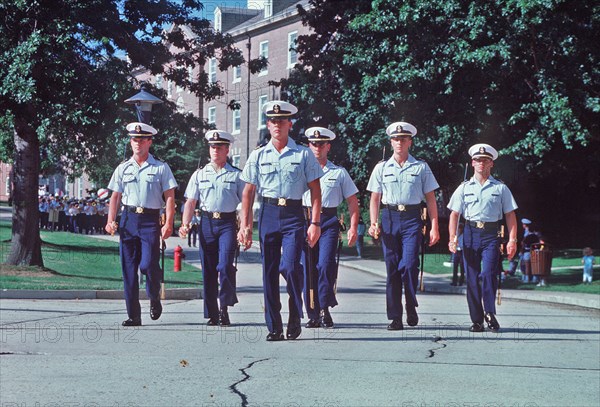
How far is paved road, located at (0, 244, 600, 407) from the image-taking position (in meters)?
21.6

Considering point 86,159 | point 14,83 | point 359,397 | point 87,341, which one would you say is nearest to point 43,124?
point 14,83

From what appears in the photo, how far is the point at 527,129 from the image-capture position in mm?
4336

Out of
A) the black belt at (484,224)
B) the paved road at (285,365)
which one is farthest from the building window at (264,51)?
→ the paved road at (285,365)

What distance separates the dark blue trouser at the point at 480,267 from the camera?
13.6 feet

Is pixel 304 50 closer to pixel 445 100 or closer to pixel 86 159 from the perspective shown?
pixel 86 159

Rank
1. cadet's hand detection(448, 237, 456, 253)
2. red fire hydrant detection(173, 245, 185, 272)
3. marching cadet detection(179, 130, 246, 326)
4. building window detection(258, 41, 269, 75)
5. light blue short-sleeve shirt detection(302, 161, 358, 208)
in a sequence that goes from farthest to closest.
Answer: red fire hydrant detection(173, 245, 185, 272) → building window detection(258, 41, 269, 75) → light blue short-sleeve shirt detection(302, 161, 358, 208) → marching cadet detection(179, 130, 246, 326) → cadet's hand detection(448, 237, 456, 253)

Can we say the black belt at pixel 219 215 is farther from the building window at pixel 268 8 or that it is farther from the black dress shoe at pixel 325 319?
the building window at pixel 268 8

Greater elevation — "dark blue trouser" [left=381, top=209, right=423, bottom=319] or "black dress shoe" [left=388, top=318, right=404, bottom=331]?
"dark blue trouser" [left=381, top=209, right=423, bottom=319]

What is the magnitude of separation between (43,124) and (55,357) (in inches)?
922

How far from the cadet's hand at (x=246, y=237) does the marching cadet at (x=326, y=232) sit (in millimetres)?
324

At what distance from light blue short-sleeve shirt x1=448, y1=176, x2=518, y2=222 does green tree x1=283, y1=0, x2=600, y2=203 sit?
0.85 feet

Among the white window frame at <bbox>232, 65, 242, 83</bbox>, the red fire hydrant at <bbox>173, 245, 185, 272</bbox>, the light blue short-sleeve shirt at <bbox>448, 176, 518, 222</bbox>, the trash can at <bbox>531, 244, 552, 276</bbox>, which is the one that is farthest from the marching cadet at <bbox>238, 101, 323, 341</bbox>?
the trash can at <bbox>531, 244, 552, 276</bbox>

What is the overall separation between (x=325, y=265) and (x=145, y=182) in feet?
3.11

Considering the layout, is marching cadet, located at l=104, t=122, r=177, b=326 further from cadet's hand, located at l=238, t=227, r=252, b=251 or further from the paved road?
the paved road
